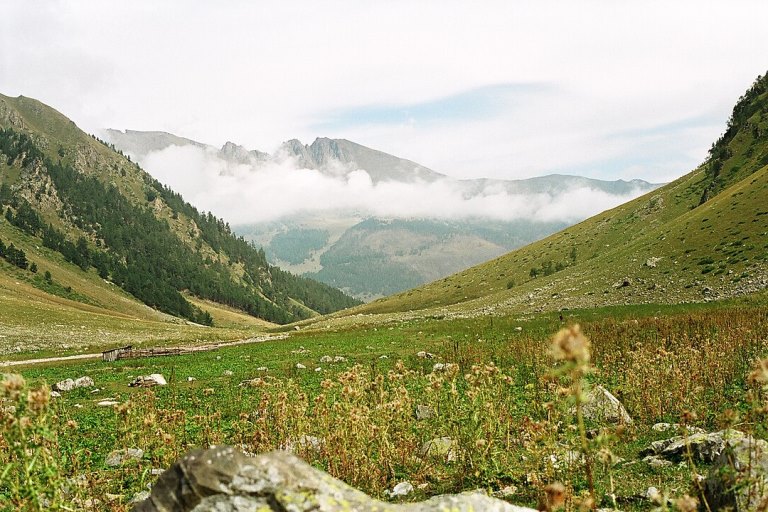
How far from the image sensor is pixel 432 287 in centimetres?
12938

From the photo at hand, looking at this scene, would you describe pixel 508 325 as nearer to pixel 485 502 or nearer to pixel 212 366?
pixel 212 366

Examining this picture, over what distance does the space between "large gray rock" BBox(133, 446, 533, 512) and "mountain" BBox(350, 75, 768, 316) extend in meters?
45.0

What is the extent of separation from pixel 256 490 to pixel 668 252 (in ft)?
210

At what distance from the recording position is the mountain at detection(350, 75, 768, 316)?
156ft

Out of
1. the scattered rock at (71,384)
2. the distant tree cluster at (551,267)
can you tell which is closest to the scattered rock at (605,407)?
the scattered rock at (71,384)

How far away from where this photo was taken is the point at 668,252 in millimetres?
57812

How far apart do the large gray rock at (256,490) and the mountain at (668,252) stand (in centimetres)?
4501

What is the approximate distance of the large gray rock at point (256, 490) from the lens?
4.32 m

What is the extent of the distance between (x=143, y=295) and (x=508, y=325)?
169m

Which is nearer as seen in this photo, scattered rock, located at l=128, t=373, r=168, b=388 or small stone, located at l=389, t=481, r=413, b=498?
small stone, located at l=389, t=481, r=413, b=498

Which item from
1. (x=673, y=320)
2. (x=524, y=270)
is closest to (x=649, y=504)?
(x=673, y=320)

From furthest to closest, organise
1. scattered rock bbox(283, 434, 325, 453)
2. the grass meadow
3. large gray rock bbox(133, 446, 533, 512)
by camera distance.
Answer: scattered rock bbox(283, 434, 325, 453), the grass meadow, large gray rock bbox(133, 446, 533, 512)

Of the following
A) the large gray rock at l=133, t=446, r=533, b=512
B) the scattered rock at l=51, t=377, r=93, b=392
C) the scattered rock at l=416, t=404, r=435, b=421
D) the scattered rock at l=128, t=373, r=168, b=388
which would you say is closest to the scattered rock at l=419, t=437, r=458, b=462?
the scattered rock at l=416, t=404, r=435, b=421

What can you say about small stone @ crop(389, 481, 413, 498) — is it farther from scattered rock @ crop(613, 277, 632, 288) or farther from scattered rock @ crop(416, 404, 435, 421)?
scattered rock @ crop(613, 277, 632, 288)
